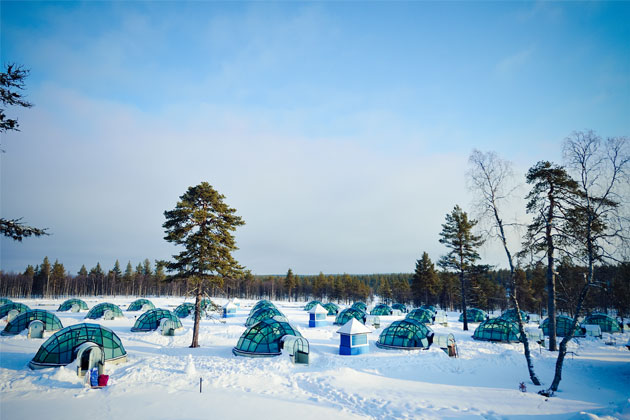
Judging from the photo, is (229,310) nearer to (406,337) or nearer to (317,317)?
(317,317)

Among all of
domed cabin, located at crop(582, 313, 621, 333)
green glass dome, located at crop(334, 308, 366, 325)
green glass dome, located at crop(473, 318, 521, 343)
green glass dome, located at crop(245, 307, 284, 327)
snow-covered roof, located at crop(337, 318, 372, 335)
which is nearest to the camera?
snow-covered roof, located at crop(337, 318, 372, 335)

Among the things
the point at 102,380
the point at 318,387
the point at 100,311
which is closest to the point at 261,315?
the point at 102,380

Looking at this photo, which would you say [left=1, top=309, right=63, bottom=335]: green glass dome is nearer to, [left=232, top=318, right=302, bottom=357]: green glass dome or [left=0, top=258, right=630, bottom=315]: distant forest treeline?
[left=232, top=318, right=302, bottom=357]: green glass dome

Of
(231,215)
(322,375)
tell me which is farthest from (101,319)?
(322,375)

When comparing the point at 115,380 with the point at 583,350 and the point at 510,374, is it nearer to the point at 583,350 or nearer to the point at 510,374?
the point at 510,374

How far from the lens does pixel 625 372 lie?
18.4 m

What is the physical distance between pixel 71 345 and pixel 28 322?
15716 mm

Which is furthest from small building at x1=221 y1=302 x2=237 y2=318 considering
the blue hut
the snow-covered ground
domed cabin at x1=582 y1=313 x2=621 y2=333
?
domed cabin at x1=582 y1=313 x2=621 y2=333

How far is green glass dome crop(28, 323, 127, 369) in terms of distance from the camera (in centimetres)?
1673

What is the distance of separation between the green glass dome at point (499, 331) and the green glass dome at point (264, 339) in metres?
19.0

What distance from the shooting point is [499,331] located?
27.8m

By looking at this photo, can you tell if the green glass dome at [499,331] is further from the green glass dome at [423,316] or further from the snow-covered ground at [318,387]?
the green glass dome at [423,316]

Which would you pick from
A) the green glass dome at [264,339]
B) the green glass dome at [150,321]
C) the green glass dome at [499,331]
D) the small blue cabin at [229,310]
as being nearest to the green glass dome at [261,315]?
the green glass dome at [150,321]

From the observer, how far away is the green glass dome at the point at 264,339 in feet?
66.1
